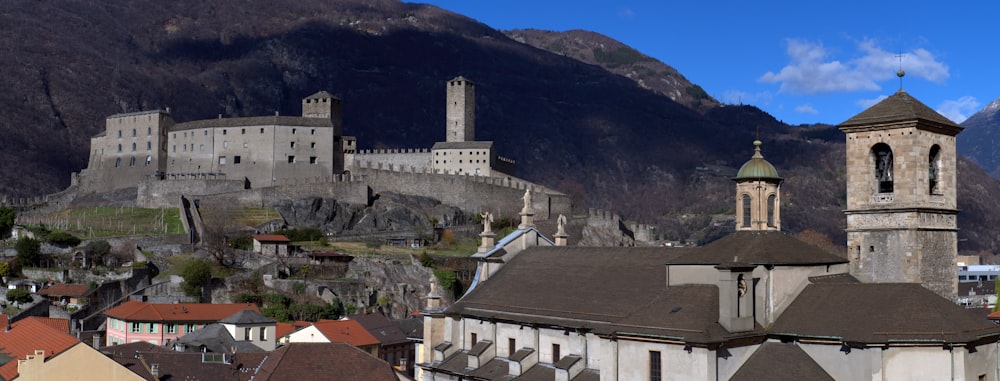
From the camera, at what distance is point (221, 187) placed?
11000 centimetres

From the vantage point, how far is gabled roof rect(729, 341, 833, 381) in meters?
29.2

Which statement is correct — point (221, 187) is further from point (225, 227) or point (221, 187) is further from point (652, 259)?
point (652, 259)

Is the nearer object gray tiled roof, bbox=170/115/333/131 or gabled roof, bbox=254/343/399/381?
gabled roof, bbox=254/343/399/381

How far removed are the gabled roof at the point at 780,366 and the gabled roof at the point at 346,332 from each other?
36.1 m

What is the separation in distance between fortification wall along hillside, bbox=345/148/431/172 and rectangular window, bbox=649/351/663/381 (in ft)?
275

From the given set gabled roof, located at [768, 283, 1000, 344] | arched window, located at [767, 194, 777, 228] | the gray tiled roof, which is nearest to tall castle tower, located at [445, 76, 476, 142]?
the gray tiled roof

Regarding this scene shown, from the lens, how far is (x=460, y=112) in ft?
422

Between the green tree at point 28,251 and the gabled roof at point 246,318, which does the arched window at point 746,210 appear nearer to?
the gabled roof at point 246,318

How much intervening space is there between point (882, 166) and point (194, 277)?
57910mm

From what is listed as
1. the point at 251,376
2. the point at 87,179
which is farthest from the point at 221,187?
the point at 251,376

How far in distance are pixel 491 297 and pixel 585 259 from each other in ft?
15.8

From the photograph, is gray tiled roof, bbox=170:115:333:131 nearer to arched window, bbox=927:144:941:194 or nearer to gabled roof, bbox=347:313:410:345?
Answer: gabled roof, bbox=347:313:410:345

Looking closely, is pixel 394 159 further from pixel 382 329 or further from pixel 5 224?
pixel 382 329

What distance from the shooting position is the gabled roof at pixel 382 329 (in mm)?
67188
